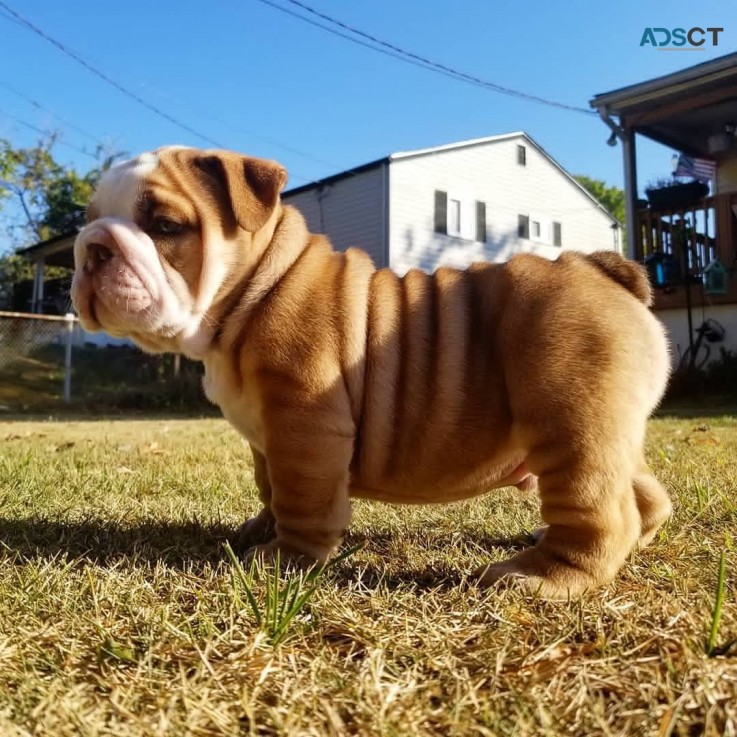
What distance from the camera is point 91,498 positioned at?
11.3 feet

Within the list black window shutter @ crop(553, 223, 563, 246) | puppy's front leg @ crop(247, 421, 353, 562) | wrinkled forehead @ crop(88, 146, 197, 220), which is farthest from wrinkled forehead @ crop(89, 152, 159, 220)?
black window shutter @ crop(553, 223, 563, 246)

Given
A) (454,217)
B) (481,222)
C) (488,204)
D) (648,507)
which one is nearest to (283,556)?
(648,507)

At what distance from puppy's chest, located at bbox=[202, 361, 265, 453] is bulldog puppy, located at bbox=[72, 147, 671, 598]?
1 centimetres

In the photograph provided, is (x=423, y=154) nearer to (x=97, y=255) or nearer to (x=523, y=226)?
(x=523, y=226)

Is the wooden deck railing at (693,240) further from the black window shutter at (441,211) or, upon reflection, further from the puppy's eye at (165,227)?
the puppy's eye at (165,227)

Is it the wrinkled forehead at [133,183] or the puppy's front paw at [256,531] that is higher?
the wrinkled forehead at [133,183]

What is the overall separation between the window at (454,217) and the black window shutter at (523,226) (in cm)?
311

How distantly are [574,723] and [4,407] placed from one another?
15.2 meters

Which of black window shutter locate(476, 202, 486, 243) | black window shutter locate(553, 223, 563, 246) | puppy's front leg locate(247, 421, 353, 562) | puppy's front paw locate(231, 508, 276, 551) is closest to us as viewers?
puppy's front leg locate(247, 421, 353, 562)

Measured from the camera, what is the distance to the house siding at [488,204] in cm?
2202

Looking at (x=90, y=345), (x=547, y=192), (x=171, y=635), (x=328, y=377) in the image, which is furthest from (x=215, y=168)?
(x=547, y=192)

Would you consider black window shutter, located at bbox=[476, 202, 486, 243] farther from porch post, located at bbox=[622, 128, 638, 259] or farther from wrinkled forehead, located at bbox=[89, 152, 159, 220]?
wrinkled forehead, located at bbox=[89, 152, 159, 220]

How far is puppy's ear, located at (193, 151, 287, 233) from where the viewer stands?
2.48 meters

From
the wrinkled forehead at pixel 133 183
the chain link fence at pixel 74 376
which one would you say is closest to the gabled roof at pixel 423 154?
the chain link fence at pixel 74 376
